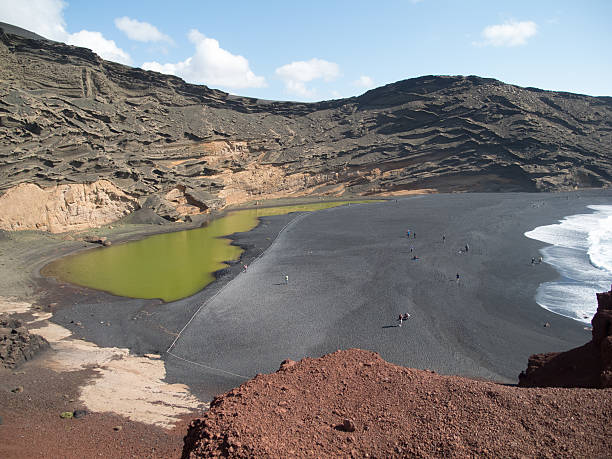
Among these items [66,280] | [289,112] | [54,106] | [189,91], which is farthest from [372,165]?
[66,280]

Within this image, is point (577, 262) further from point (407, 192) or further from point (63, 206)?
point (63, 206)

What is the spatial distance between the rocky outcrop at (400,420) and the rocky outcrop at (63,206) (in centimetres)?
3526

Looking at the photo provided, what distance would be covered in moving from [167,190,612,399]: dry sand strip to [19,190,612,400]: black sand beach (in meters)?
0.07

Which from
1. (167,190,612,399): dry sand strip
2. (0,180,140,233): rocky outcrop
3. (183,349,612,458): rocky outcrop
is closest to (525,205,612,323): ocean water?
(167,190,612,399): dry sand strip

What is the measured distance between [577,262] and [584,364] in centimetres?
2107

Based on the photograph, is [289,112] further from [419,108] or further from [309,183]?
[419,108]

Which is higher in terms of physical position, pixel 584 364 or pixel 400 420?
pixel 400 420

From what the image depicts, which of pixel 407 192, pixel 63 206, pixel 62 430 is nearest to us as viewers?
pixel 62 430

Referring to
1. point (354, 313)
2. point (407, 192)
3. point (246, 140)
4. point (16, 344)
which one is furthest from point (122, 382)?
point (407, 192)

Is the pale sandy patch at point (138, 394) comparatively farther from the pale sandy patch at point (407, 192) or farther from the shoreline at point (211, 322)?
the pale sandy patch at point (407, 192)

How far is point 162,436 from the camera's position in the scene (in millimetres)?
9562

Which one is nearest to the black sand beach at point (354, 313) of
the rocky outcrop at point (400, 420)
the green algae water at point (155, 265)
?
the green algae water at point (155, 265)

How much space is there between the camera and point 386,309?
18531mm

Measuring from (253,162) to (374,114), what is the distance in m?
29.8
